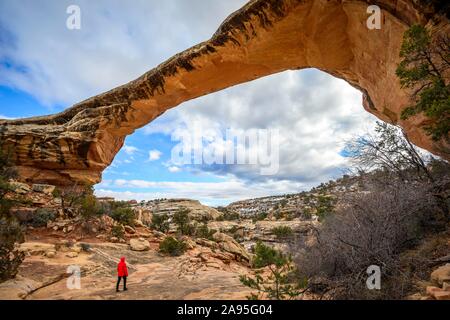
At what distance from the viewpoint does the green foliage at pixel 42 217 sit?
11594 mm

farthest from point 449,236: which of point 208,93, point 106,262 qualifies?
point 208,93

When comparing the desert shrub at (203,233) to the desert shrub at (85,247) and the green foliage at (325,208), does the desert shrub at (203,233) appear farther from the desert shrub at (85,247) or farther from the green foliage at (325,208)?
the green foliage at (325,208)

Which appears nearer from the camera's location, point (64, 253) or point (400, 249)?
point (400, 249)

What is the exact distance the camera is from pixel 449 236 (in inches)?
197

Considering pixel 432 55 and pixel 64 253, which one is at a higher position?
pixel 432 55

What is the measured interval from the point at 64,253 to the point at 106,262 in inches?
60.1

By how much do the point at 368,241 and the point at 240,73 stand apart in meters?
8.90

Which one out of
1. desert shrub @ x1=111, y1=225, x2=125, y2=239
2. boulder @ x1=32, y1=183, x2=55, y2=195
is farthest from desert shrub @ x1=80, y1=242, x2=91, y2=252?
boulder @ x1=32, y1=183, x2=55, y2=195

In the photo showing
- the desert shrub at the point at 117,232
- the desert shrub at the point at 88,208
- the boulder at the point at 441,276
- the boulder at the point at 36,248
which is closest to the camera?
the boulder at the point at 441,276

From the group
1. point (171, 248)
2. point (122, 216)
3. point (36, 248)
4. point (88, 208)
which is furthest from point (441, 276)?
point (122, 216)

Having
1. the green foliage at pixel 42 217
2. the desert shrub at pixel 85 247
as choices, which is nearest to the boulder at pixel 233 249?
the desert shrub at pixel 85 247

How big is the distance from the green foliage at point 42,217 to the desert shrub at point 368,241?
11838mm

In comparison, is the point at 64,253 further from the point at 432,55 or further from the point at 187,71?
the point at 432,55

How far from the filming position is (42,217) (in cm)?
1184
